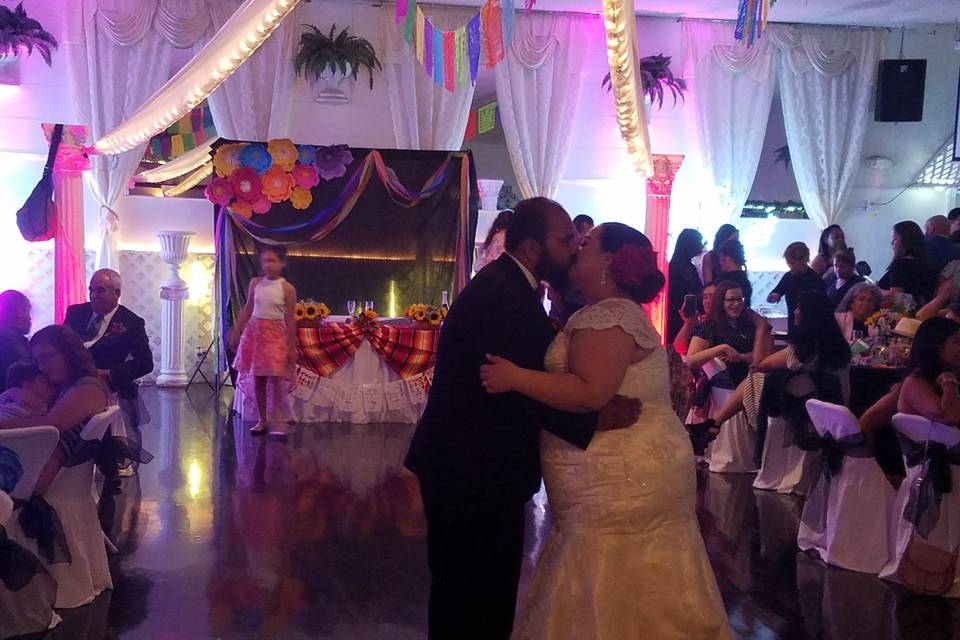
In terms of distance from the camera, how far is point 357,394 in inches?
319

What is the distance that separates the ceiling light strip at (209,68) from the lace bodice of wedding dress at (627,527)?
3.59 metres

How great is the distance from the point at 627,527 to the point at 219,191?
7.36 metres

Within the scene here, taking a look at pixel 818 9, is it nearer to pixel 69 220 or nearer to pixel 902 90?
pixel 902 90

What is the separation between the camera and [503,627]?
2.68 m

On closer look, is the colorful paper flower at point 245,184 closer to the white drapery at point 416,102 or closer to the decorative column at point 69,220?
the decorative column at point 69,220

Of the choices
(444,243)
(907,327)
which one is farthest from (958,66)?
(907,327)

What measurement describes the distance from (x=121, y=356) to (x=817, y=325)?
12.4ft

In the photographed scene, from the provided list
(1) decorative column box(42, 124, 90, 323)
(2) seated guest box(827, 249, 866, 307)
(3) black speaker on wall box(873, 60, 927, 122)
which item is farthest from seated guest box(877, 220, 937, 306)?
(1) decorative column box(42, 124, 90, 323)

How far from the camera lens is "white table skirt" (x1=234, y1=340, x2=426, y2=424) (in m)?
8.06

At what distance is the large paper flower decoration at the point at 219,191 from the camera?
9.21 m

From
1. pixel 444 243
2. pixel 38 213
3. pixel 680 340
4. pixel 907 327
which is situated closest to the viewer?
pixel 907 327

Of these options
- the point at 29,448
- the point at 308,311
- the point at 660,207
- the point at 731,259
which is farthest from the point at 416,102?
the point at 29,448

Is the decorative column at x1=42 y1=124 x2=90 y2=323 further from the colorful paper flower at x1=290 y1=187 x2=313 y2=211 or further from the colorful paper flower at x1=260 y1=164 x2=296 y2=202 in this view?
the colorful paper flower at x1=290 y1=187 x2=313 y2=211

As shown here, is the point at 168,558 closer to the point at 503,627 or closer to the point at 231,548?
the point at 231,548
